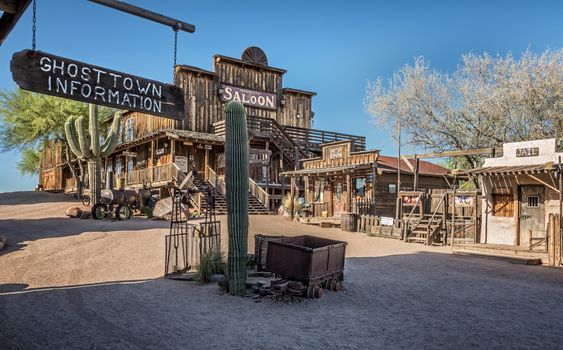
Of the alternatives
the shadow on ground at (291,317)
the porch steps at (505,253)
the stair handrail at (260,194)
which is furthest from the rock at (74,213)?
the porch steps at (505,253)

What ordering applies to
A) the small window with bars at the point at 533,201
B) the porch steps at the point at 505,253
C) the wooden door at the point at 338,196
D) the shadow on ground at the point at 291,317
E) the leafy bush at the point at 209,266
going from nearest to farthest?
1. the shadow on ground at the point at 291,317
2. the leafy bush at the point at 209,266
3. the porch steps at the point at 505,253
4. the small window with bars at the point at 533,201
5. the wooden door at the point at 338,196

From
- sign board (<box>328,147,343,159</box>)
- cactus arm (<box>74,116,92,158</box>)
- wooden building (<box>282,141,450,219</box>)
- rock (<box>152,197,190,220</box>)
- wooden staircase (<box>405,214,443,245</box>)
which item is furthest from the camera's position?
sign board (<box>328,147,343,159</box>)

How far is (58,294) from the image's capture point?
791 centimetres

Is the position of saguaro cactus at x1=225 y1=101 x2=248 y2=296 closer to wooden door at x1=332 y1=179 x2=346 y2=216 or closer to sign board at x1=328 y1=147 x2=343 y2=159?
sign board at x1=328 y1=147 x2=343 y2=159

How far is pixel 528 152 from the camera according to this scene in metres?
15.7

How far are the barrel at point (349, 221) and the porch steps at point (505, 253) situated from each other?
558 cm

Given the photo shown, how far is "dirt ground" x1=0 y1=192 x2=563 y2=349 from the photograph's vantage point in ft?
18.6

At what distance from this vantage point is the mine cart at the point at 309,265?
815 centimetres

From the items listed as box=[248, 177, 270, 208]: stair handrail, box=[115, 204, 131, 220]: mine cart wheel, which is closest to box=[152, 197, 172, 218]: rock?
box=[115, 204, 131, 220]: mine cart wheel

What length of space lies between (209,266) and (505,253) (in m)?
10.9

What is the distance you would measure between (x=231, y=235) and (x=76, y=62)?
436 centimetres

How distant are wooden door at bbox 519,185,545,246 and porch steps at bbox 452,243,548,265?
3.26 ft

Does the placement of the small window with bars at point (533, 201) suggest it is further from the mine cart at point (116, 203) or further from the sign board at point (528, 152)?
the mine cart at point (116, 203)

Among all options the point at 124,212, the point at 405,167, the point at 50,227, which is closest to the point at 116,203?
the point at 124,212
